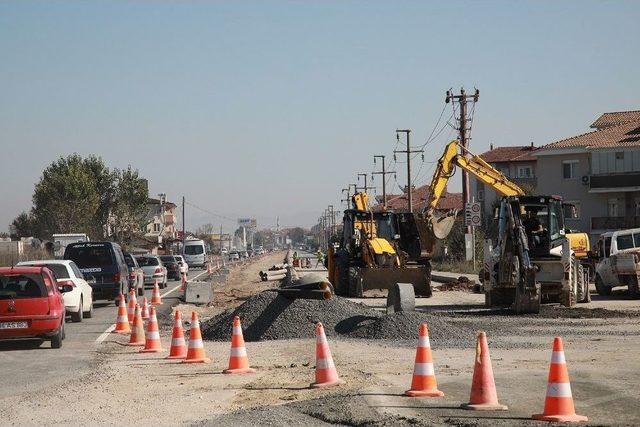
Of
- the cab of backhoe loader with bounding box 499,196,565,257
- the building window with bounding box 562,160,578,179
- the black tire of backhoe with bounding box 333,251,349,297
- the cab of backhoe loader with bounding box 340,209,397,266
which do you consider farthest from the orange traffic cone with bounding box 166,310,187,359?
the building window with bounding box 562,160,578,179

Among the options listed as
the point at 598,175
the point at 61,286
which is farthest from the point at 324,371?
the point at 598,175

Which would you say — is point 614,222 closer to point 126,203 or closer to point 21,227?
point 126,203

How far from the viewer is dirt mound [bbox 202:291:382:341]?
2156 centimetres

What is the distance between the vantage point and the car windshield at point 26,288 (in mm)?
19609

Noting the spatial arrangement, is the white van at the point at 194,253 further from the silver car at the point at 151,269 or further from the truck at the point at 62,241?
the silver car at the point at 151,269

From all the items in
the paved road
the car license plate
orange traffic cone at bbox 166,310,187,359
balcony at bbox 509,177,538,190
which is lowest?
the paved road

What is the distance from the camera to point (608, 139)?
244 feet

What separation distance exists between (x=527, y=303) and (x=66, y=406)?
16.4 meters

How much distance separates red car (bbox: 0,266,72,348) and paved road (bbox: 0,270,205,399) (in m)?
0.34

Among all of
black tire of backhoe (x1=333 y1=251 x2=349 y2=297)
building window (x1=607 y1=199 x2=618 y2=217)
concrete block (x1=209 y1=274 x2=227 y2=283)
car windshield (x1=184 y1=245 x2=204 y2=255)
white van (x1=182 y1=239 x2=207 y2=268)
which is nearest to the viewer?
black tire of backhoe (x1=333 y1=251 x2=349 y2=297)

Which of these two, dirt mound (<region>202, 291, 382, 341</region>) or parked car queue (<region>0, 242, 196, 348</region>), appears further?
dirt mound (<region>202, 291, 382, 341</region>)

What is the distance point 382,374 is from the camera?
14.7 m

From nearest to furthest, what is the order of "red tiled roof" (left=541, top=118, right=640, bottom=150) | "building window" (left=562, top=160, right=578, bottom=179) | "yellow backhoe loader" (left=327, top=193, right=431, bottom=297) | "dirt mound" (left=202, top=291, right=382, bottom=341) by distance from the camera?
1. "dirt mound" (left=202, top=291, right=382, bottom=341)
2. "yellow backhoe loader" (left=327, top=193, right=431, bottom=297)
3. "red tiled roof" (left=541, top=118, right=640, bottom=150)
4. "building window" (left=562, top=160, right=578, bottom=179)

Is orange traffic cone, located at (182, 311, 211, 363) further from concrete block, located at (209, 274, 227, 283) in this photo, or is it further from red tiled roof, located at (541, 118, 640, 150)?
red tiled roof, located at (541, 118, 640, 150)
